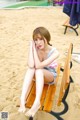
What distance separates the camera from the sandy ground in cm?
Answer: 397

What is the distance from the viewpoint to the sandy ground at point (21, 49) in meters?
3.97

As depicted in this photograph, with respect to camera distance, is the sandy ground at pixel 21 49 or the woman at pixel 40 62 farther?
the sandy ground at pixel 21 49

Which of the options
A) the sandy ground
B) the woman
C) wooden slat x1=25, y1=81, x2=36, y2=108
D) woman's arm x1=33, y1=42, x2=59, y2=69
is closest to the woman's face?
the woman

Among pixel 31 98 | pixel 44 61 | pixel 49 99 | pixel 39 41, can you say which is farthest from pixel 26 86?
pixel 39 41

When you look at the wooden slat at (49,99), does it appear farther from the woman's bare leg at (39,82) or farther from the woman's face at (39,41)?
the woman's face at (39,41)

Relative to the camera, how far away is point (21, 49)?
6.77m

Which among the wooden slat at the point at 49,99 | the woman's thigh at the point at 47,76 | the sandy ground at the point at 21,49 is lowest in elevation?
the sandy ground at the point at 21,49

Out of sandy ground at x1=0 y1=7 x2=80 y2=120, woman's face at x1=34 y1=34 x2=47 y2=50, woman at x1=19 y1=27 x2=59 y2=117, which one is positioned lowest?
sandy ground at x1=0 y1=7 x2=80 y2=120

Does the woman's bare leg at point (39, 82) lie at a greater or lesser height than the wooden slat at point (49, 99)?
greater

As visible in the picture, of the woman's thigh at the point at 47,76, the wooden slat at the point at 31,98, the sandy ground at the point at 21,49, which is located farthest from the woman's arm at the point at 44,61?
the sandy ground at the point at 21,49

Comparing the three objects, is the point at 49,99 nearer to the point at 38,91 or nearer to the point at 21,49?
the point at 38,91

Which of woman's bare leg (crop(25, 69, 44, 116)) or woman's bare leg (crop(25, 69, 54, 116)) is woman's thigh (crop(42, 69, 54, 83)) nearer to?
woman's bare leg (crop(25, 69, 54, 116))

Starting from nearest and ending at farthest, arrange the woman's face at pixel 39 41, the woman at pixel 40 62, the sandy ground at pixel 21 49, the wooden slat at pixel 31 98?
the wooden slat at pixel 31 98 → the woman at pixel 40 62 → the woman's face at pixel 39 41 → the sandy ground at pixel 21 49

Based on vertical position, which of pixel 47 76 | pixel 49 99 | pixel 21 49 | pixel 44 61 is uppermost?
pixel 44 61
